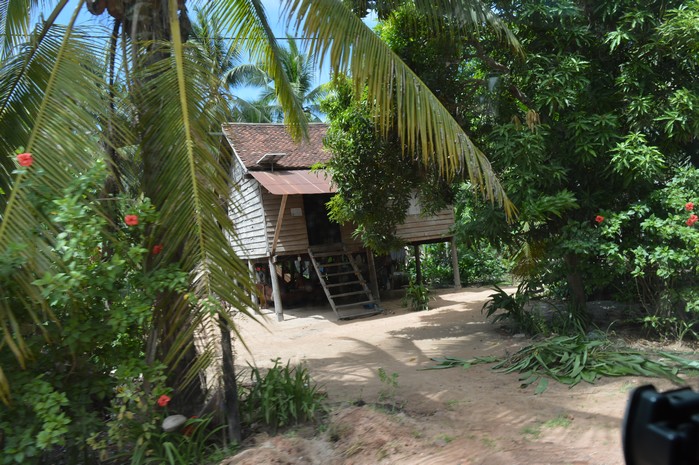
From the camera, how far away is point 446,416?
510cm

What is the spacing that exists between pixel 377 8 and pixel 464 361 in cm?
521

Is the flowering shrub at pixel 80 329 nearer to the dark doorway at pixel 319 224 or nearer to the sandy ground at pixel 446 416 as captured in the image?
the sandy ground at pixel 446 416

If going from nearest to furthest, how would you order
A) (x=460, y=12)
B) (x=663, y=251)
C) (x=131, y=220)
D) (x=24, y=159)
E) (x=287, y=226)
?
(x=24, y=159) < (x=131, y=220) < (x=460, y=12) < (x=663, y=251) < (x=287, y=226)

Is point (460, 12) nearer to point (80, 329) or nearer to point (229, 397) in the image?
point (229, 397)

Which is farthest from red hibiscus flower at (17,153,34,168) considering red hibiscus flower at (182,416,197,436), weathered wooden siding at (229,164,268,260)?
weathered wooden siding at (229,164,268,260)

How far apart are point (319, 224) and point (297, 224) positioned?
68.4 inches

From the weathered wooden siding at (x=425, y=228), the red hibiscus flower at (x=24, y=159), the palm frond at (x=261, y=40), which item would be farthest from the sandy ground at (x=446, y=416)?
the weathered wooden siding at (x=425, y=228)

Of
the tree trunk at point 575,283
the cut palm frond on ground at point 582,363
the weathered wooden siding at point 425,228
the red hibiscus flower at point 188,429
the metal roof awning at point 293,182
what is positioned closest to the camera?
the red hibiscus flower at point 188,429

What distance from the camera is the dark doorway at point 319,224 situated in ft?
51.2

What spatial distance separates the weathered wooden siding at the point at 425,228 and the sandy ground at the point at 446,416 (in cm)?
622

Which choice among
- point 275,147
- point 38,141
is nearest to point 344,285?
point 275,147

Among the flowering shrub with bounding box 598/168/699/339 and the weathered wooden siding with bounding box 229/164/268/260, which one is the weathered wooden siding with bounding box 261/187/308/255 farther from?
the flowering shrub with bounding box 598/168/699/339

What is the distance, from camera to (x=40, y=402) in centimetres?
343

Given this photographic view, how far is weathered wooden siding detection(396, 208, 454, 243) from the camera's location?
15.2 meters
